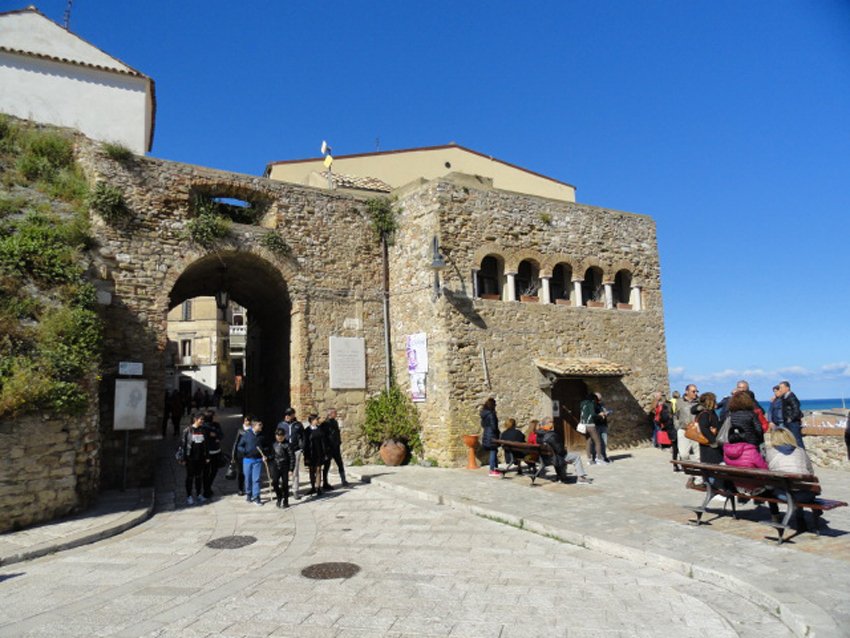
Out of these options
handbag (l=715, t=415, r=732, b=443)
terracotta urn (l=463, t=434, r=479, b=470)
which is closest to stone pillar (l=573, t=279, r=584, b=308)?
terracotta urn (l=463, t=434, r=479, b=470)

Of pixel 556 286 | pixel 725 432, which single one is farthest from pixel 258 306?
pixel 725 432

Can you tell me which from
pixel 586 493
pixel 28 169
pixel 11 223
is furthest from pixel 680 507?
pixel 28 169

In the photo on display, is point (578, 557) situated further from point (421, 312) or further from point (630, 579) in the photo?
point (421, 312)

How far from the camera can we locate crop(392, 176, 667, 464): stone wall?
14297 mm

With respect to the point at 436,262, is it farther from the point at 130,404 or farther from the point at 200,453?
the point at 130,404

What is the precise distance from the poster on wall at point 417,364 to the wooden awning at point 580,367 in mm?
3036

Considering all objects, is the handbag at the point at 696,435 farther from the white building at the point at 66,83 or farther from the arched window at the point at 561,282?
the white building at the point at 66,83

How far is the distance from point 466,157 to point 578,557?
20515 millimetres

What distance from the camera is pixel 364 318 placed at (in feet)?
50.9

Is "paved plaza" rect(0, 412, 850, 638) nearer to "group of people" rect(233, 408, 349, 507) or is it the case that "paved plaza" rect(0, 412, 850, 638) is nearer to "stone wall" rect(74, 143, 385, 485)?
"group of people" rect(233, 408, 349, 507)

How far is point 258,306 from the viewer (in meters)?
18.5

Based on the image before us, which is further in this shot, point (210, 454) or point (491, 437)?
point (491, 437)

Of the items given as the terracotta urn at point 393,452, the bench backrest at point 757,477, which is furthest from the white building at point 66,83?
the bench backrest at point 757,477

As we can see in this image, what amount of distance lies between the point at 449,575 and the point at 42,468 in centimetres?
641
